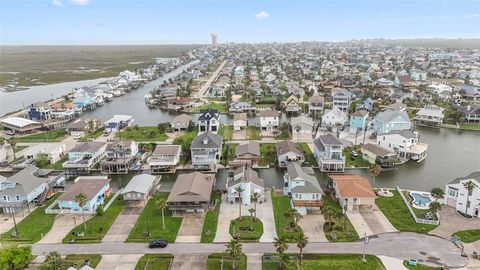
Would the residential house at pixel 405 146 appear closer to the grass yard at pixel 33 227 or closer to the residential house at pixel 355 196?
the residential house at pixel 355 196

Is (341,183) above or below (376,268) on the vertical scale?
above

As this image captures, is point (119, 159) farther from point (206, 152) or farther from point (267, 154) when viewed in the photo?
point (267, 154)

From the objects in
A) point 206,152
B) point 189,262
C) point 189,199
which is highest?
point 206,152

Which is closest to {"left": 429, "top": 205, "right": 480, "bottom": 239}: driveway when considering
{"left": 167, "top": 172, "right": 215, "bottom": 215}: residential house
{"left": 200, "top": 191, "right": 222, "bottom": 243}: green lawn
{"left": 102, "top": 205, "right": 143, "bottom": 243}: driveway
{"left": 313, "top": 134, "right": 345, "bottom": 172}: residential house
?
{"left": 313, "top": 134, "right": 345, "bottom": 172}: residential house

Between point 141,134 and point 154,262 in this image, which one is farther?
point 141,134

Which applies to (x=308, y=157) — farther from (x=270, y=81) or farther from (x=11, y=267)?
(x=270, y=81)

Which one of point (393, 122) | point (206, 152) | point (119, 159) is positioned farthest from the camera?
point (393, 122)

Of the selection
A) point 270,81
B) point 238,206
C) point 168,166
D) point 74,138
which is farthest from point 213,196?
point 270,81

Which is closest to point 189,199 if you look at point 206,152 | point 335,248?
point 206,152
